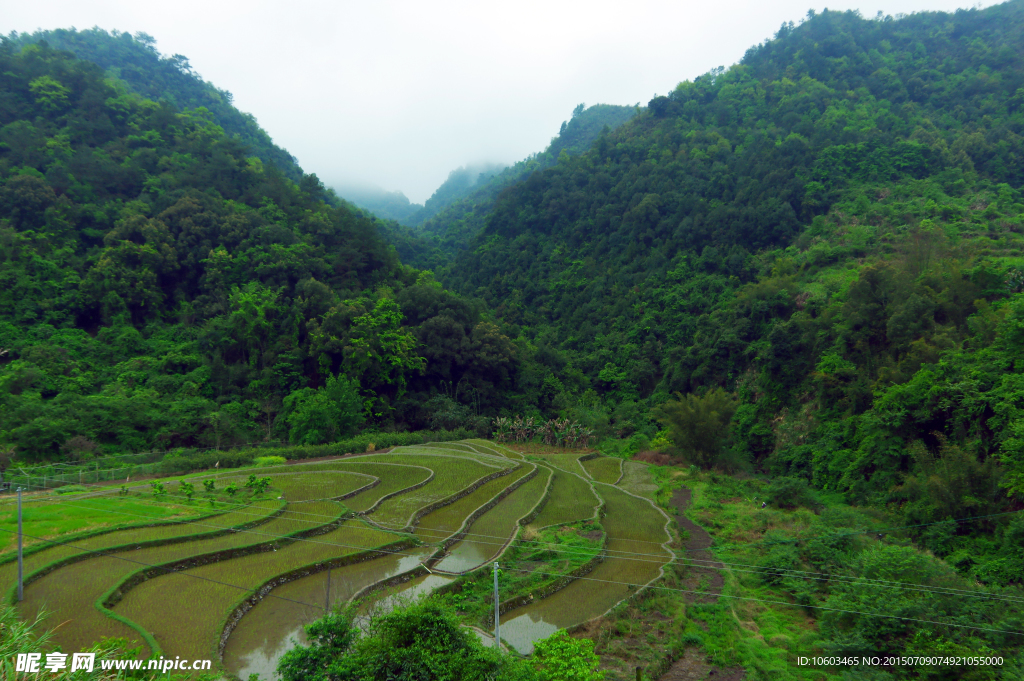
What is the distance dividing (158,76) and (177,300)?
49.7 metres

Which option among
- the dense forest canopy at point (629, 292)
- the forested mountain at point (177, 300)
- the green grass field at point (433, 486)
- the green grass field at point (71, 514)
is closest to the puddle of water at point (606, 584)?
the green grass field at point (433, 486)

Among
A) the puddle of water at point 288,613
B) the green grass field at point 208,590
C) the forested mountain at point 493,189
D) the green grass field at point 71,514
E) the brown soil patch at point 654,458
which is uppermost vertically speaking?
the forested mountain at point 493,189

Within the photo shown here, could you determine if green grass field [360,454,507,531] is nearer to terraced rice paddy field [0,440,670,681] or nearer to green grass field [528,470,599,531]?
terraced rice paddy field [0,440,670,681]

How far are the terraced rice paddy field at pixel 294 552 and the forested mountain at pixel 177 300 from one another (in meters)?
7.13

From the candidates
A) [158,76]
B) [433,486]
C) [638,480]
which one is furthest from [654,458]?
[158,76]

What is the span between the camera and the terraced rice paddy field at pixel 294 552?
10336mm

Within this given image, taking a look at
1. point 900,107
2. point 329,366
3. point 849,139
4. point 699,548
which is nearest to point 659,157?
point 849,139

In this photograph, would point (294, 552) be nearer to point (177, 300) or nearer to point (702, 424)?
point (702, 424)

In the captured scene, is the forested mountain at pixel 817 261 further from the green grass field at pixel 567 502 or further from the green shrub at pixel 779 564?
the green grass field at pixel 567 502

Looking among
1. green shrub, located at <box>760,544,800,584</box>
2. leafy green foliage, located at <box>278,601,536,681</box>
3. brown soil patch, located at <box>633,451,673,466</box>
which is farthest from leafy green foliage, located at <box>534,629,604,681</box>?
brown soil patch, located at <box>633,451,673,466</box>

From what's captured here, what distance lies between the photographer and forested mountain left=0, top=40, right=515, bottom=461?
2520 centimetres

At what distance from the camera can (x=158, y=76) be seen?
63.4 meters

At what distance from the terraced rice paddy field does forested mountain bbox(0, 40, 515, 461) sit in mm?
7129

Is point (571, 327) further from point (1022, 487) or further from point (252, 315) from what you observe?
point (1022, 487)
